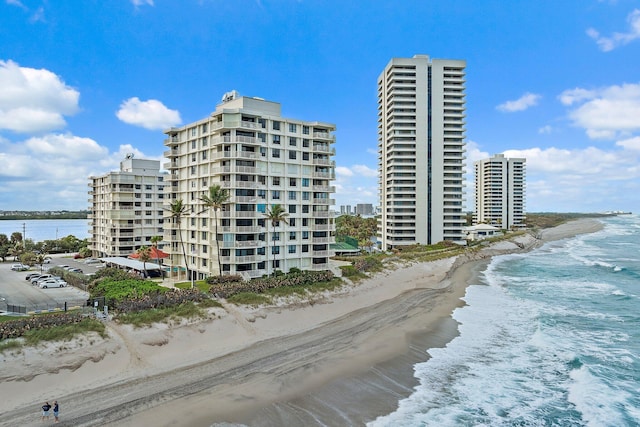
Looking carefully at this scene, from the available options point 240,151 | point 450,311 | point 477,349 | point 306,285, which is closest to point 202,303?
point 306,285

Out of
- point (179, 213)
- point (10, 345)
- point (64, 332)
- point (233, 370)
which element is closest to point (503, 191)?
point (179, 213)

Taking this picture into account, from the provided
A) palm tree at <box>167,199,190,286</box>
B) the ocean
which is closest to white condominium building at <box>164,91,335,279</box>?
palm tree at <box>167,199,190,286</box>

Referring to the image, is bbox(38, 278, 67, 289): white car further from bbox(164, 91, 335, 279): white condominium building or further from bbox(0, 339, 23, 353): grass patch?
bbox(0, 339, 23, 353): grass patch

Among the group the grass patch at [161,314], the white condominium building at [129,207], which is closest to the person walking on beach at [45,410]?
the grass patch at [161,314]

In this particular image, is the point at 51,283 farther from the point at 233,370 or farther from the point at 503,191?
the point at 503,191

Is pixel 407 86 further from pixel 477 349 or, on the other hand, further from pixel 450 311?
pixel 477 349
